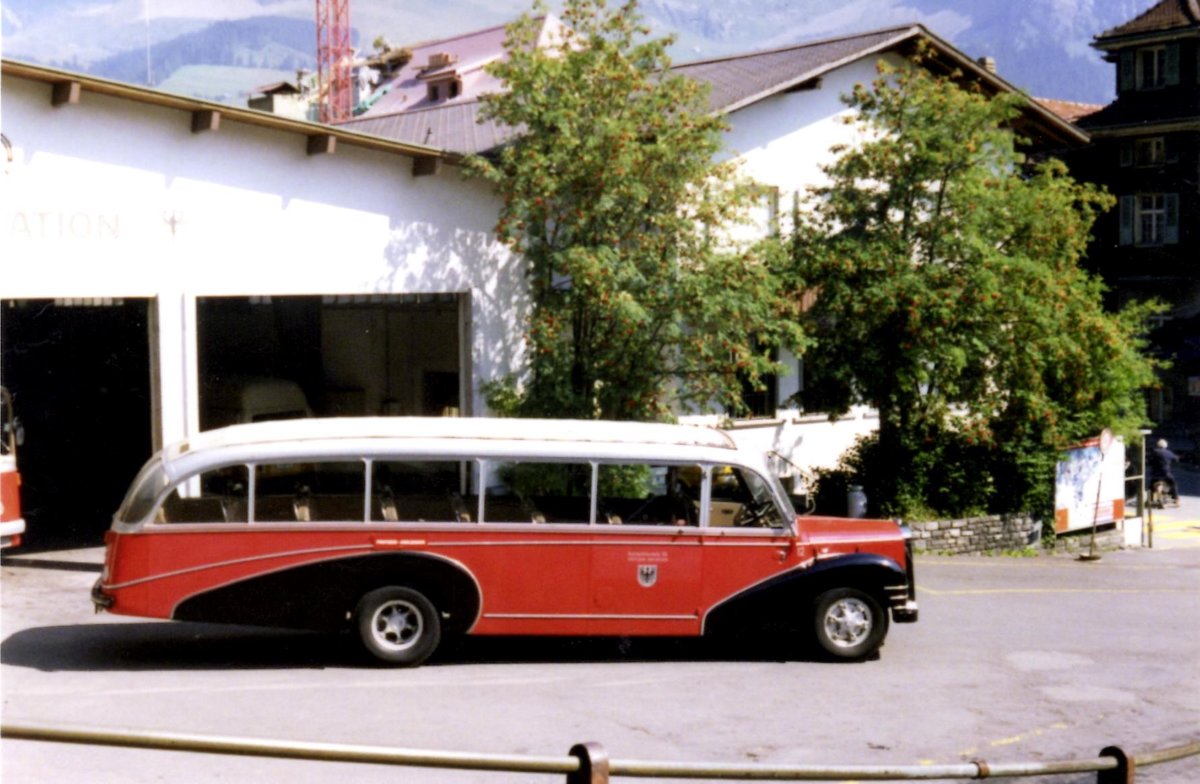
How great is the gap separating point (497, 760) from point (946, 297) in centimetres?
1980

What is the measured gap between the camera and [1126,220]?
5284 cm

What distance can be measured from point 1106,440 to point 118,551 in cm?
2067

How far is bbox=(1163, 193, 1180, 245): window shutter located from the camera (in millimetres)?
51594

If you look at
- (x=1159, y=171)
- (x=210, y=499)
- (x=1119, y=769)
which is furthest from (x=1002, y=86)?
(x=1119, y=769)

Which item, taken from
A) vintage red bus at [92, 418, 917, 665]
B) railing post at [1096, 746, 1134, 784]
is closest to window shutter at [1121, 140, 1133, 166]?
vintage red bus at [92, 418, 917, 665]

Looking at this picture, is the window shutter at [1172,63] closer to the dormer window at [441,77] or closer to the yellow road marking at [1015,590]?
the dormer window at [441,77]

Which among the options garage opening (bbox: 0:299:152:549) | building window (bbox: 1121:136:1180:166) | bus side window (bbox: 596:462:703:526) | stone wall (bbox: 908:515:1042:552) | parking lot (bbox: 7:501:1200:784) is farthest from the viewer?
building window (bbox: 1121:136:1180:166)

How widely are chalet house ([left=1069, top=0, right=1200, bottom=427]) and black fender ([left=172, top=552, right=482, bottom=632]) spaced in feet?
139

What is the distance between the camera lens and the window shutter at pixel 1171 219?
5159 cm

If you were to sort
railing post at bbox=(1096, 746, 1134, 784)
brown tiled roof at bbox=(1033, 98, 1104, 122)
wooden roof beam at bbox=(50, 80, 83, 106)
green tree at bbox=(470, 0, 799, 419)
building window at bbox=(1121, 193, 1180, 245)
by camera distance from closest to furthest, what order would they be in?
railing post at bbox=(1096, 746, 1134, 784) < wooden roof beam at bbox=(50, 80, 83, 106) < green tree at bbox=(470, 0, 799, 419) < building window at bbox=(1121, 193, 1180, 245) < brown tiled roof at bbox=(1033, 98, 1104, 122)

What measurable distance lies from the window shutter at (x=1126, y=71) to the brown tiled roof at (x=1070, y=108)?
2940mm

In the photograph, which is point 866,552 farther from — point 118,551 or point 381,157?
point 381,157

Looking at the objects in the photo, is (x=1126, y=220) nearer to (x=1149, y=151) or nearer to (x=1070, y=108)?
(x=1149, y=151)

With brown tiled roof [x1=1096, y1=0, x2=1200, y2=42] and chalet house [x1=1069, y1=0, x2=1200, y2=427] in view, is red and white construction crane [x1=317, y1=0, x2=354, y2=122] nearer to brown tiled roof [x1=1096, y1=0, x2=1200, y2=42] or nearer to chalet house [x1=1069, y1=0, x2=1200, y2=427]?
chalet house [x1=1069, y1=0, x2=1200, y2=427]
